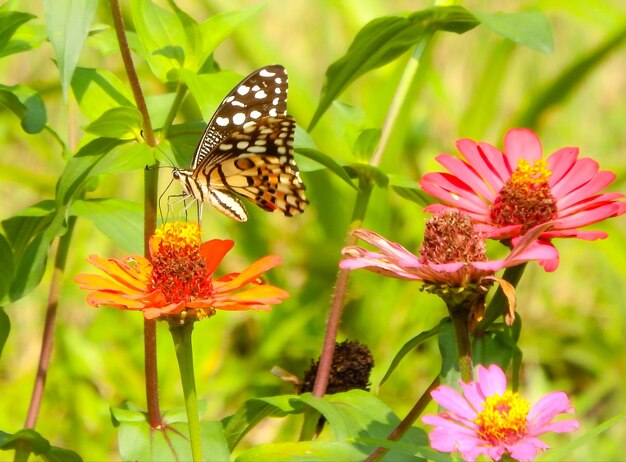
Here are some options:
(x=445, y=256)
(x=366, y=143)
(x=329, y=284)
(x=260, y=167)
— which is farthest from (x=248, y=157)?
(x=329, y=284)

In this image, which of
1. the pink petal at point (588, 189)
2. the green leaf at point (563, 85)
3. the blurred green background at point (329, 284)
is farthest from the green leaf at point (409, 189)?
the green leaf at point (563, 85)

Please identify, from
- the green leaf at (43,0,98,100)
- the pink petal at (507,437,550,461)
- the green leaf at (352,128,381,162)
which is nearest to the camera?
the pink petal at (507,437,550,461)

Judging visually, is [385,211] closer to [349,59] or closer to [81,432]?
[81,432]

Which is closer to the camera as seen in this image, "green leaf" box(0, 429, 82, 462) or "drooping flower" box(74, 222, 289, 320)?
"drooping flower" box(74, 222, 289, 320)

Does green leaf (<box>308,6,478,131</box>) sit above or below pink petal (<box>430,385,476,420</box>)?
above

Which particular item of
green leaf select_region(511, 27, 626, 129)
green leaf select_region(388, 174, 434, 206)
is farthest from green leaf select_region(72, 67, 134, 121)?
green leaf select_region(511, 27, 626, 129)

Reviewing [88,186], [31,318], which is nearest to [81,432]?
[31,318]

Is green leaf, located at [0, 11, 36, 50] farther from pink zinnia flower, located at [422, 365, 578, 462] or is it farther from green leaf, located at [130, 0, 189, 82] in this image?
pink zinnia flower, located at [422, 365, 578, 462]

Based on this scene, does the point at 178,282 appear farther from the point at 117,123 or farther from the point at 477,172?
the point at 477,172
